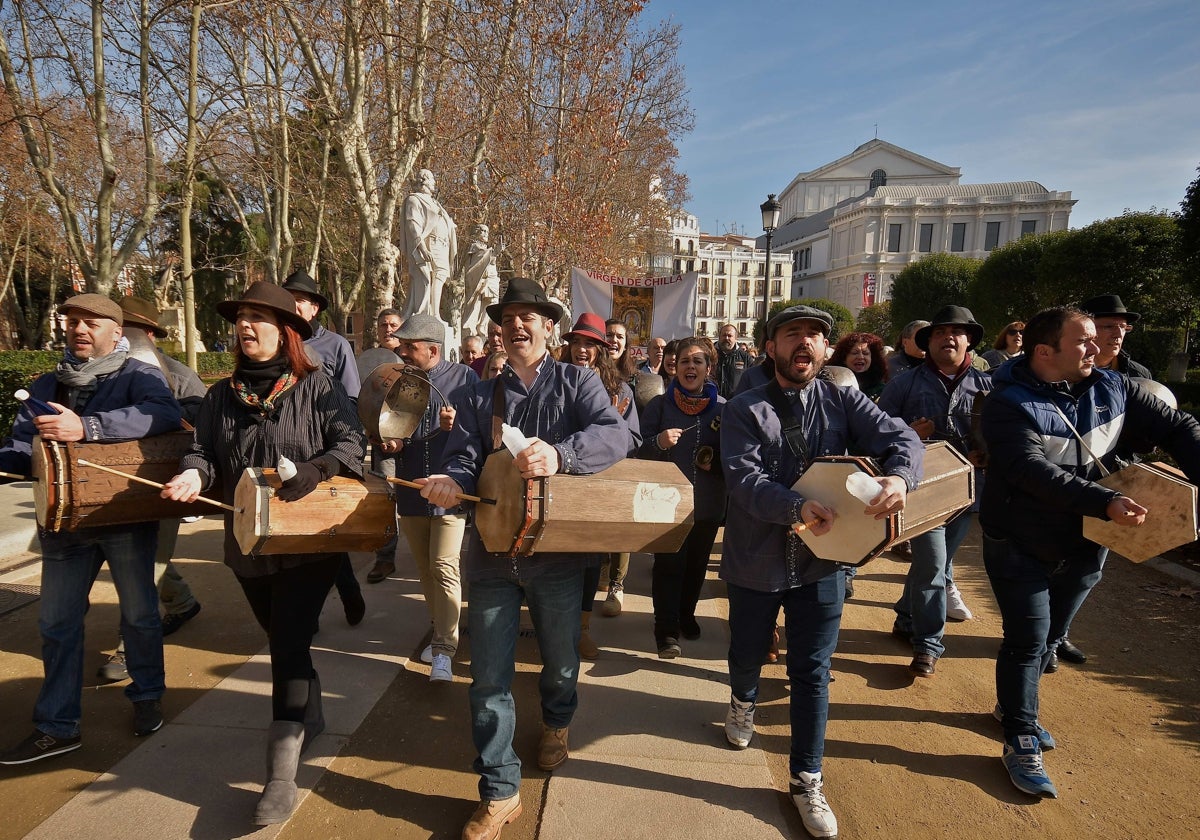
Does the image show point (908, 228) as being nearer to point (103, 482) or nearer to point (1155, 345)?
point (1155, 345)

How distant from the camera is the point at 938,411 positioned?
399cm

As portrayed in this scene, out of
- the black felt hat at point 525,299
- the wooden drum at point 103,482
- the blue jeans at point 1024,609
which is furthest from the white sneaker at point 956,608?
the wooden drum at point 103,482

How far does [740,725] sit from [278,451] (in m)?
2.46

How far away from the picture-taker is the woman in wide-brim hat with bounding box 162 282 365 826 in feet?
8.54

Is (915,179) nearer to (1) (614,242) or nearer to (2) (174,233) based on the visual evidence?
(1) (614,242)

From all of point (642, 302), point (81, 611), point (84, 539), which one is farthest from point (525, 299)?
point (642, 302)

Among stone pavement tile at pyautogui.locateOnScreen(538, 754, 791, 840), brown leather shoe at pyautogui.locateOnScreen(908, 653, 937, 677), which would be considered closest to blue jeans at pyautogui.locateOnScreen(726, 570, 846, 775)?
stone pavement tile at pyautogui.locateOnScreen(538, 754, 791, 840)

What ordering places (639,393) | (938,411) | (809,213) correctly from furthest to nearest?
(809,213) → (639,393) → (938,411)

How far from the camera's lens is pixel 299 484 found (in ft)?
7.98

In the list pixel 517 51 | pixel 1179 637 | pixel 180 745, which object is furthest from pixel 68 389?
pixel 517 51

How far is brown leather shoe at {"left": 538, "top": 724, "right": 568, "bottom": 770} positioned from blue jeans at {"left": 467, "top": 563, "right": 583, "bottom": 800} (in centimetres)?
32

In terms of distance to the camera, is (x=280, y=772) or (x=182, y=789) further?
(x=182, y=789)

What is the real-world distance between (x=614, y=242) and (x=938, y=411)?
26047 millimetres

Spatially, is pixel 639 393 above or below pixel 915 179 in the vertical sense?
below
